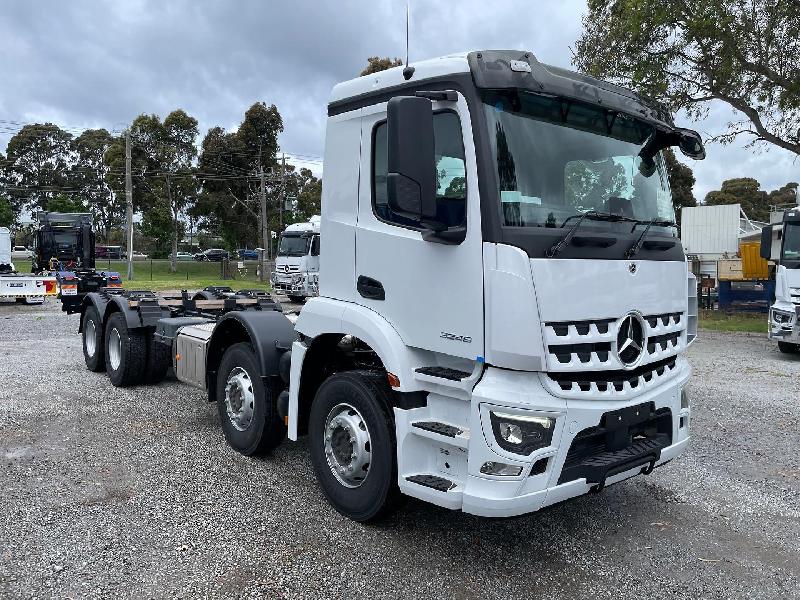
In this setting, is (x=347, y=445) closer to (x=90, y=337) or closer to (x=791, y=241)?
(x=90, y=337)

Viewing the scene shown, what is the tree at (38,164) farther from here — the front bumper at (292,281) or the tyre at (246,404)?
the tyre at (246,404)

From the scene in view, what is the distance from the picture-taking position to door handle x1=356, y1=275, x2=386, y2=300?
13.1ft

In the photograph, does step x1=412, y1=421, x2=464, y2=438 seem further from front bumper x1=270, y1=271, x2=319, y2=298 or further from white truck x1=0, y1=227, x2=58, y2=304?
white truck x1=0, y1=227, x2=58, y2=304

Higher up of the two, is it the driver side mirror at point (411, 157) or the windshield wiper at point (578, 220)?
the driver side mirror at point (411, 157)

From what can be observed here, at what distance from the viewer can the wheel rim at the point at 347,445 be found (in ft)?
13.3

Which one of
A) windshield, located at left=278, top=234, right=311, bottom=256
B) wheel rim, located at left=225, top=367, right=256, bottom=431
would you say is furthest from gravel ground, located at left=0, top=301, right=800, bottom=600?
windshield, located at left=278, top=234, right=311, bottom=256

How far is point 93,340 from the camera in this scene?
9.04m

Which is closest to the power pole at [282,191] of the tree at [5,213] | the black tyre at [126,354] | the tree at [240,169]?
the tree at [240,169]

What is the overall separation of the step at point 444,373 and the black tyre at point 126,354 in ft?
18.0

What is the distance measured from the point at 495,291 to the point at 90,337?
7.67 meters

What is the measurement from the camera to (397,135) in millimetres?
3211

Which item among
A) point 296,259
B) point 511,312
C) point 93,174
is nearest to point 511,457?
point 511,312

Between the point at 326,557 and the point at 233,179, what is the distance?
4261 cm

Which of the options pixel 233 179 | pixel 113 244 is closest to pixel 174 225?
pixel 233 179
